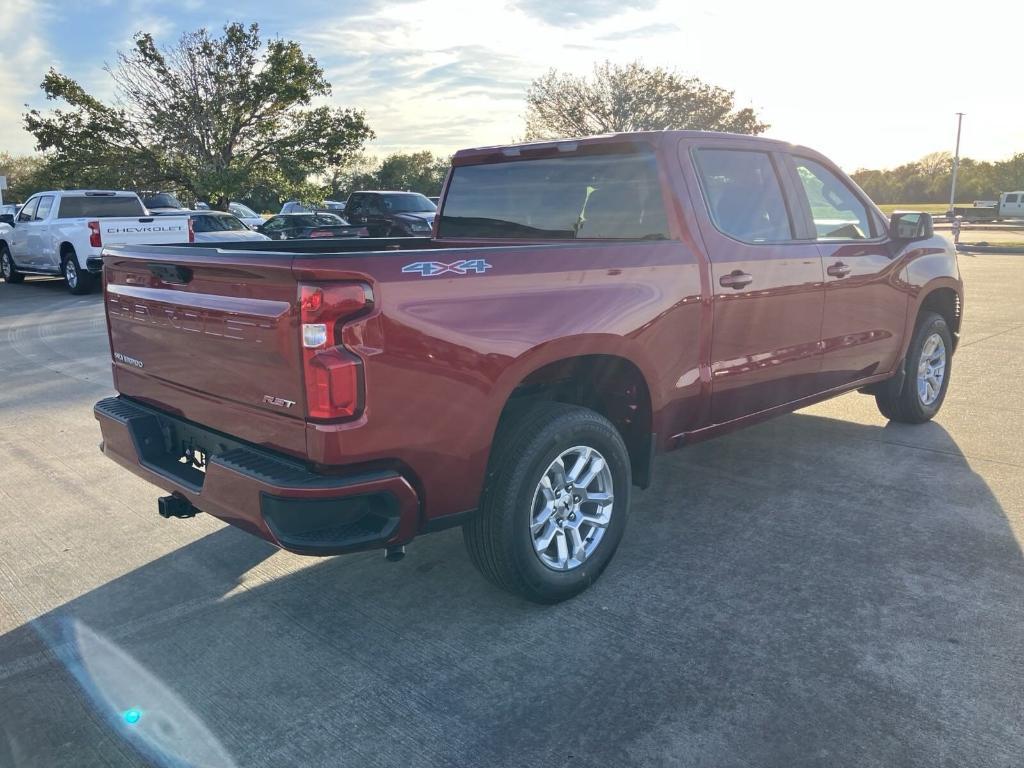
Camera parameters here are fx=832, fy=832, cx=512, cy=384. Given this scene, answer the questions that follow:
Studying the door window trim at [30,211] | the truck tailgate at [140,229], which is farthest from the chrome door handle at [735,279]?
the door window trim at [30,211]

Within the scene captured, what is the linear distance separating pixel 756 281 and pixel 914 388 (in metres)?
2.38

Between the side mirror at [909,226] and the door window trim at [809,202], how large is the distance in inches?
2.2

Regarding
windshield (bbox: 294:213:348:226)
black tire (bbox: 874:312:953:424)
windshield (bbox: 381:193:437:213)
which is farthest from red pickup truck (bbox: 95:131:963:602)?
windshield (bbox: 294:213:348:226)

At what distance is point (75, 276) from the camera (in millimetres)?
15219

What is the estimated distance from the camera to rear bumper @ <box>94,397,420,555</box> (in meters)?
2.72

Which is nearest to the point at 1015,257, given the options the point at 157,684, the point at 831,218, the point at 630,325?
the point at 831,218

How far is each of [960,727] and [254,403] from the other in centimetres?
256

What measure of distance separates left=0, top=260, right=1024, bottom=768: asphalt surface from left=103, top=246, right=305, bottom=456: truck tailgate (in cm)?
87

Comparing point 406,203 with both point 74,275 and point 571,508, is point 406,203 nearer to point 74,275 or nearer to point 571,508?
point 74,275

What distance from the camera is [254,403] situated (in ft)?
9.64

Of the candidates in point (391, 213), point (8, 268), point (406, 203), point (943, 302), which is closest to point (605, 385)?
point (943, 302)

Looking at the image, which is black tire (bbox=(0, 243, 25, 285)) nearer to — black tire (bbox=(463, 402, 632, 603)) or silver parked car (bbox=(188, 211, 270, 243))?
silver parked car (bbox=(188, 211, 270, 243))

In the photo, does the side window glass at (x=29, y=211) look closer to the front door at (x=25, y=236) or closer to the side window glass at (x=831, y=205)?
the front door at (x=25, y=236)

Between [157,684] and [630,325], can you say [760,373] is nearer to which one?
[630,325]
